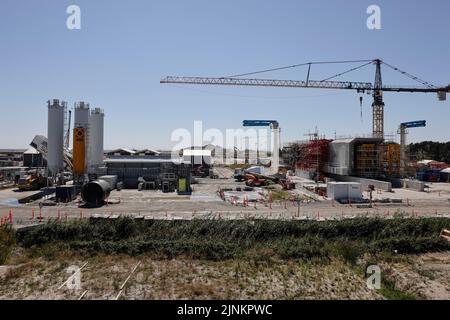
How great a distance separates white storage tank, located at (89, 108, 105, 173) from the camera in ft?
130

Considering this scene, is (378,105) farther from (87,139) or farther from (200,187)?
(87,139)

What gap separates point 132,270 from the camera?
48.2 feet

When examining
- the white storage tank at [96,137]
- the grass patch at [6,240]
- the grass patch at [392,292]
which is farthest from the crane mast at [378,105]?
the grass patch at [6,240]

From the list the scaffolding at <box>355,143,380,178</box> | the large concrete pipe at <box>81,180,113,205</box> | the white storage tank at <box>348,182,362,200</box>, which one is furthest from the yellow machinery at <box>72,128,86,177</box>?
the scaffolding at <box>355,143,380,178</box>

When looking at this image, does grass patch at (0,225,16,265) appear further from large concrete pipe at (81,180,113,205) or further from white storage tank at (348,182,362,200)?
white storage tank at (348,182,362,200)

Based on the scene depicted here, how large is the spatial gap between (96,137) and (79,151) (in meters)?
7.12

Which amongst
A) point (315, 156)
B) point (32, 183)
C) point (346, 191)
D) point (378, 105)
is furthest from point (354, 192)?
point (378, 105)

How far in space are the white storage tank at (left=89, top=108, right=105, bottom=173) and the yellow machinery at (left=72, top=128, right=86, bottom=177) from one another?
5.37 metres

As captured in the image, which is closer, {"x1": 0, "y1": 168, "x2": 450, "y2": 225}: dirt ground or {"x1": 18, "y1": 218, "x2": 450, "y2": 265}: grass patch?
{"x1": 18, "y1": 218, "x2": 450, "y2": 265}: grass patch

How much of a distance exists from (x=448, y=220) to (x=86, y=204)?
26.9m

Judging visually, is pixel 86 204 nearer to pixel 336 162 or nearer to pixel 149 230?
pixel 149 230

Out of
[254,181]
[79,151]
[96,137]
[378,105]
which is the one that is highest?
[378,105]

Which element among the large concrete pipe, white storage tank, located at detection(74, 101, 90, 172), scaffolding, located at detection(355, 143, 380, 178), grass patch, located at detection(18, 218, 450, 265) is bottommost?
grass patch, located at detection(18, 218, 450, 265)

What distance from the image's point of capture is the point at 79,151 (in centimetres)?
3350
